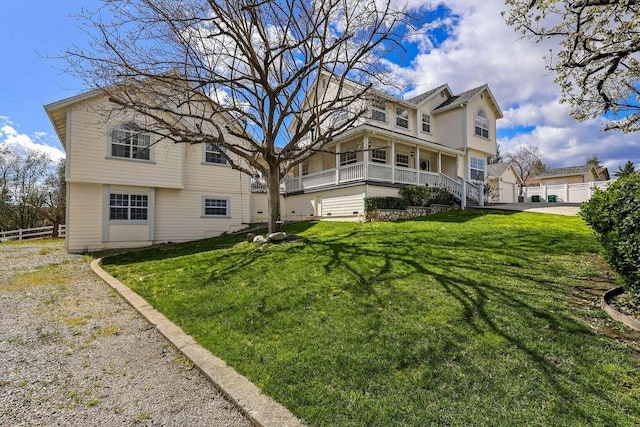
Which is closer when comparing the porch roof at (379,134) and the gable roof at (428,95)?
the porch roof at (379,134)

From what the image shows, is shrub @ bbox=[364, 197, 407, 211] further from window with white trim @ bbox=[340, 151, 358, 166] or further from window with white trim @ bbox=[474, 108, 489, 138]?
window with white trim @ bbox=[474, 108, 489, 138]

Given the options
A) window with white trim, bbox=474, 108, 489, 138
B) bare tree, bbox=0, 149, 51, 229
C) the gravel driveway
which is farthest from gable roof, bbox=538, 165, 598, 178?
bare tree, bbox=0, 149, 51, 229

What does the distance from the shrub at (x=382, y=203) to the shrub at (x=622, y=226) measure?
965 centimetres

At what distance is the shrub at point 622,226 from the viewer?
3918 mm

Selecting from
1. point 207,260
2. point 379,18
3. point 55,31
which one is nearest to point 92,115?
point 55,31

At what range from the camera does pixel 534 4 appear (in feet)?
29.8

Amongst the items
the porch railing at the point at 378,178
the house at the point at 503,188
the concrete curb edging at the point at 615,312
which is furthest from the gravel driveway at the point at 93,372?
the house at the point at 503,188

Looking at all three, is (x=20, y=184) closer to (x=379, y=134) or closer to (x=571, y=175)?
(x=379, y=134)

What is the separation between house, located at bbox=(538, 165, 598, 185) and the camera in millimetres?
37147

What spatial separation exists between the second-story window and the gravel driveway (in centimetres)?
1814

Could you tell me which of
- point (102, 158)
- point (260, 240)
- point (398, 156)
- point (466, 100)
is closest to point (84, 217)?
point (102, 158)

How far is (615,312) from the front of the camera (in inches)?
160

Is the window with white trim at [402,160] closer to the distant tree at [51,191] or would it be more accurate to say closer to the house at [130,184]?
the house at [130,184]

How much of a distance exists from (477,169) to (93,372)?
23.3m
